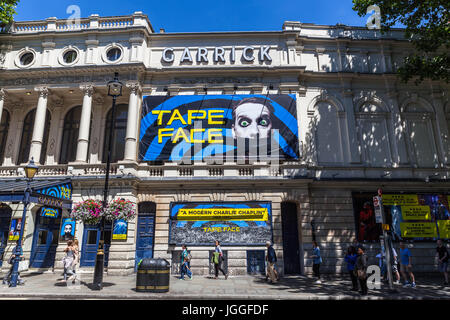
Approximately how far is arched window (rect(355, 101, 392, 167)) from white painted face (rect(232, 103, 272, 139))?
6.99 meters

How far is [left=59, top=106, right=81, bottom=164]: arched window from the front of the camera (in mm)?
20906

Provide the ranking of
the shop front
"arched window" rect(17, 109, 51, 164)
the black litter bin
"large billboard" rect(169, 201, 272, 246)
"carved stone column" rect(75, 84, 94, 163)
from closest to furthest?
1. the black litter bin
2. the shop front
3. "large billboard" rect(169, 201, 272, 246)
4. "carved stone column" rect(75, 84, 94, 163)
5. "arched window" rect(17, 109, 51, 164)

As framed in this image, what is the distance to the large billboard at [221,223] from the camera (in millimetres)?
17516

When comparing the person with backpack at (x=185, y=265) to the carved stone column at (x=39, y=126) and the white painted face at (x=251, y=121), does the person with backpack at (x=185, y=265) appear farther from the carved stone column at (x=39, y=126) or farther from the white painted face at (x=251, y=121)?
the carved stone column at (x=39, y=126)

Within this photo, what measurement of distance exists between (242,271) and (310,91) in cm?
1388

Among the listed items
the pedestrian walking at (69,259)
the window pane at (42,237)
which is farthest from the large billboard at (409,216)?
the window pane at (42,237)

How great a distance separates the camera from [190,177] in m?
18.4

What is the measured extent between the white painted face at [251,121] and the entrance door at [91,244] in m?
10.9

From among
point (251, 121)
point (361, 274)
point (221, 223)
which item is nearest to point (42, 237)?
point (221, 223)

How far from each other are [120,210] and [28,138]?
1207 cm

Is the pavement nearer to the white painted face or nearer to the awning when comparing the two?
the awning

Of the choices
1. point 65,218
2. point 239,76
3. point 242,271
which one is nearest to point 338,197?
point 242,271

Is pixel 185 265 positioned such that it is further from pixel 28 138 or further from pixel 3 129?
pixel 3 129

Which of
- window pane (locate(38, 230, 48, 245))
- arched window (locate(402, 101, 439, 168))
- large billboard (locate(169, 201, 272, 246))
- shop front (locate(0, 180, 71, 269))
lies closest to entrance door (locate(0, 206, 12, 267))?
shop front (locate(0, 180, 71, 269))
